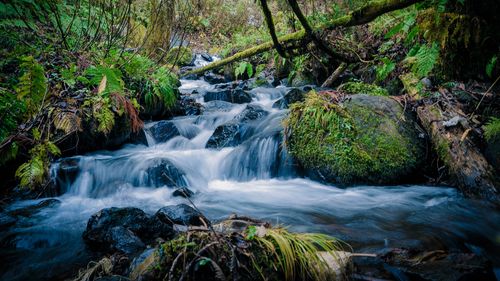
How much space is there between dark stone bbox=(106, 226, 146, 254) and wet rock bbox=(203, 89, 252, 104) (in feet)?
22.3

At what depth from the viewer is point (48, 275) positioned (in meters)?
2.89

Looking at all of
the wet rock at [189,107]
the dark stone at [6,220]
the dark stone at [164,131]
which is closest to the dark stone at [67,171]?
the dark stone at [6,220]

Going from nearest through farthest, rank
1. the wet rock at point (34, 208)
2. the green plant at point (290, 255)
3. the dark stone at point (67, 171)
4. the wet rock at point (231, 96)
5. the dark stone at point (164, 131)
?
the green plant at point (290, 255) → the wet rock at point (34, 208) → the dark stone at point (67, 171) → the dark stone at point (164, 131) → the wet rock at point (231, 96)

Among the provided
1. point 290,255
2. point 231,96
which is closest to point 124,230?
point 290,255

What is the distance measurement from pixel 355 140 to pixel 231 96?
5514 mm

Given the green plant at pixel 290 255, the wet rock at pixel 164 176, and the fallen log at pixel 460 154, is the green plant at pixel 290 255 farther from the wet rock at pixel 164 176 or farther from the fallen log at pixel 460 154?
the wet rock at pixel 164 176

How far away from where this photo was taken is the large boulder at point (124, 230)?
2939 millimetres

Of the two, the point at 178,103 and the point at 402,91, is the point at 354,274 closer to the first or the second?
the point at 402,91

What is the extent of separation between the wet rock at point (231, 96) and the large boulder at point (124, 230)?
21.4 ft

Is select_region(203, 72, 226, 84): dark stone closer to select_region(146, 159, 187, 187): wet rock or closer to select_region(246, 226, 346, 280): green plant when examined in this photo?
select_region(146, 159, 187, 187): wet rock

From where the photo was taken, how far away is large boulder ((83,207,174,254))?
2939mm

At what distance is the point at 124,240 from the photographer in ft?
9.68

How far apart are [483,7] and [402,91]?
3.35 meters

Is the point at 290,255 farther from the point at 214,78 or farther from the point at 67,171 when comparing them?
the point at 214,78
